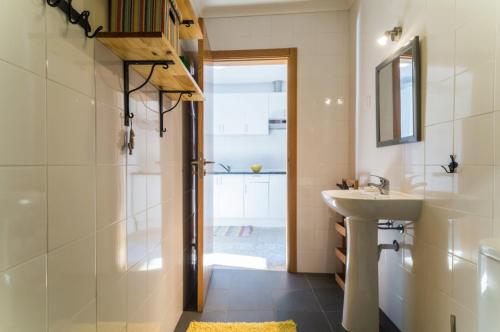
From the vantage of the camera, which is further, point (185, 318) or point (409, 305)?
point (185, 318)

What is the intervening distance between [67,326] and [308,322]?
142 centimetres

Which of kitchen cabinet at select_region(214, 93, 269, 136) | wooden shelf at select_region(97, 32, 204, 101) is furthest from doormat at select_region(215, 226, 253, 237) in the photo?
wooden shelf at select_region(97, 32, 204, 101)

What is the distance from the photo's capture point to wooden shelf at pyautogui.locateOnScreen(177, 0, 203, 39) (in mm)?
1110

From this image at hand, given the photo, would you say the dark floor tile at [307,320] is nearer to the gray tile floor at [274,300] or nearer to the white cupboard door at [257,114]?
the gray tile floor at [274,300]

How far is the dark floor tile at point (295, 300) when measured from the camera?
1.82 m

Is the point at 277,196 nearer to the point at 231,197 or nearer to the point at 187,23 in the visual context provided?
the point at 231,197

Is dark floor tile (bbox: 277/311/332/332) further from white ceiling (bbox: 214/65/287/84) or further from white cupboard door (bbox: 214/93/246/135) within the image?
white ceiling (bbox: 214/65/287/84)

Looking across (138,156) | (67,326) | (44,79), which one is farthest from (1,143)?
(138,156)

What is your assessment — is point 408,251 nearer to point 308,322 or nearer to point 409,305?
point 409,305

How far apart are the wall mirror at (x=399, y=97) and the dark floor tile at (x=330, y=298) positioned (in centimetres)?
115

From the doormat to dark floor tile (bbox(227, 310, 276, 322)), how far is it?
6.22 ft

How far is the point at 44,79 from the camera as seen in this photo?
23.0 inches

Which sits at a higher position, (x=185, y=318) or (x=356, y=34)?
(x=356, y=34)

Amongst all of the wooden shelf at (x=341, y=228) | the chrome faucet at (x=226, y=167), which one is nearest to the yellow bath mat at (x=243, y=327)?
the wooden shelf at (x=341, y=228)
